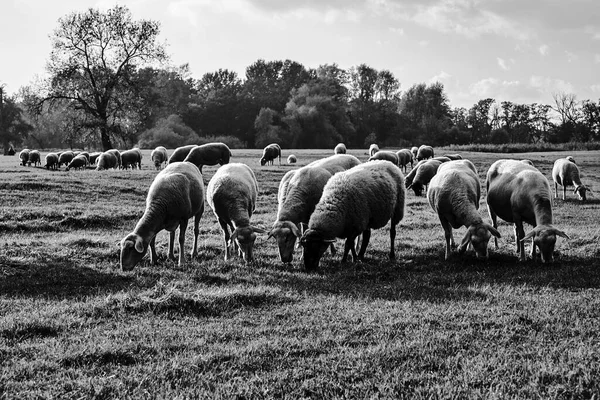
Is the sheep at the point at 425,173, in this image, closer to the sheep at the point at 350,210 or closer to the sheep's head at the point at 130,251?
the sheep at the point at 350,210

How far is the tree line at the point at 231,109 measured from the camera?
4797 centimetres

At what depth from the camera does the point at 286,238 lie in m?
10.9

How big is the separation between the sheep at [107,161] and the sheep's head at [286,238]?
29.7 meters

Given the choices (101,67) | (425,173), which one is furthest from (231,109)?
(425,173)

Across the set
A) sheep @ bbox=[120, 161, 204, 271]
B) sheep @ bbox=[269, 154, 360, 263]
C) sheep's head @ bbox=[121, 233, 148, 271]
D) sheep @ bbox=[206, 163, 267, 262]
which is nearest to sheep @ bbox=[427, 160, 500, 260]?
sheep @ bbox=[269, 154, 360, 263]

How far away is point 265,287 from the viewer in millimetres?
8672

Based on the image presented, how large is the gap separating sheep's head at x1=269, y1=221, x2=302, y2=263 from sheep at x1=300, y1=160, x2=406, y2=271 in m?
0.38

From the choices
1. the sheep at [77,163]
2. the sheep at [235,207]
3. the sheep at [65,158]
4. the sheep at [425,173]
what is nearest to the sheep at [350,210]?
the sheep at [235,207]

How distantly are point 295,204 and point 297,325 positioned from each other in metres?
5.42

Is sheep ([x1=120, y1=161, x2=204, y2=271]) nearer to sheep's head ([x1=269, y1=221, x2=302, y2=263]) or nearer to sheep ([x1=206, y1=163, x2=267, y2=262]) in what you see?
sheep ([x1=206, y1=163, x2=267, y2=262])

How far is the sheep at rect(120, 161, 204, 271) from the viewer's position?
10.3m

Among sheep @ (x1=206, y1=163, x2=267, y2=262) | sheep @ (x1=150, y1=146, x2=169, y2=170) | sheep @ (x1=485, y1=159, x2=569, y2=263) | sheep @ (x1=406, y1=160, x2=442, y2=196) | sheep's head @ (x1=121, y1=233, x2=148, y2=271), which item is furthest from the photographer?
sheep @ (x1=150, y1=146, x2=169, y2=170)

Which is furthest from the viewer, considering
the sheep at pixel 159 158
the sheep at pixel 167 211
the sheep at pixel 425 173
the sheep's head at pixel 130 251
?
the sheep at pixel 159 158

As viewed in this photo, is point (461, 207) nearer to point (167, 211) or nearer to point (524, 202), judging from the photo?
point (524, 202)
